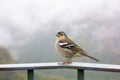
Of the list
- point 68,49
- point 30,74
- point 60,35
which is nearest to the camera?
point 30,74

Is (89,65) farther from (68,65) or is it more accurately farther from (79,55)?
(79,55)

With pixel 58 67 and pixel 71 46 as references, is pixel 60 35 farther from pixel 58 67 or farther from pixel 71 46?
pixel 58 67

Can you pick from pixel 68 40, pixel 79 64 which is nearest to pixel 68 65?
pixel 79 64

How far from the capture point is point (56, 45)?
11.4ft

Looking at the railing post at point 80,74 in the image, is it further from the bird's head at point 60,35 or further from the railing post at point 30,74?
the bird's head at point 60,35

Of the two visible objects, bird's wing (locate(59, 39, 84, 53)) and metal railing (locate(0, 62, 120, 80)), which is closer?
metal railing (locate(0, 62, 120, 80))

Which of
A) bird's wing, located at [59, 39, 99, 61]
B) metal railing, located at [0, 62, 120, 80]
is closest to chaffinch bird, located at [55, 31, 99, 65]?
bird's wing, located at [59, 39, 99, 61]

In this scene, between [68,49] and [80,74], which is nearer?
[80,74]

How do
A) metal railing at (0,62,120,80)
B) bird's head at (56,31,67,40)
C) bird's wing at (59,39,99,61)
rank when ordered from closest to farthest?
metal railing at (0,62,120,80) < bird's wing at (59,39,99,61) < bird's head at (56,31,67,40)

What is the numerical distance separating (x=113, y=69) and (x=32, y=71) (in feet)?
1.72

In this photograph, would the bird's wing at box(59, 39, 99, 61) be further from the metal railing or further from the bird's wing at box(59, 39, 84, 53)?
the metal railing

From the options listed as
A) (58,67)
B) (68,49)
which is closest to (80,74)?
(58,67)

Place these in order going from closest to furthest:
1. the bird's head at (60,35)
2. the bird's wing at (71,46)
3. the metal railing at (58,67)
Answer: the metal railing at (58,67), the bird's wing at (71,46), the bird's head at (60,35)

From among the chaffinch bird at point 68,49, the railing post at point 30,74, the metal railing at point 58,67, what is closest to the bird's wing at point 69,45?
the chaffinch bird at point 68,49
